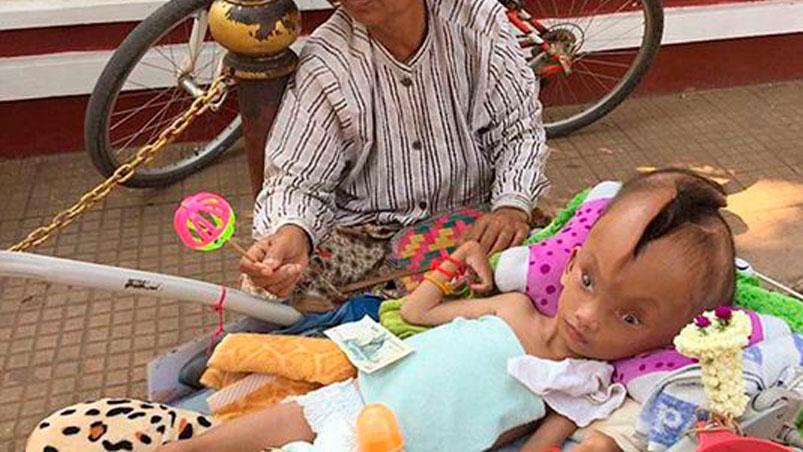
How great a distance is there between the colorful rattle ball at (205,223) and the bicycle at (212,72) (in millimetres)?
1856

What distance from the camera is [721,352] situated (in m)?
1.06

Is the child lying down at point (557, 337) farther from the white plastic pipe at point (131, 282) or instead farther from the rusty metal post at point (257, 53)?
the rusty metal post at point (257, 53)

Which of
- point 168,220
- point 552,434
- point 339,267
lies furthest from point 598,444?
point 168,220

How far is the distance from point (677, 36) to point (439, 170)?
2.52 metres

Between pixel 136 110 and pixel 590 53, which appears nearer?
pixel 136 110

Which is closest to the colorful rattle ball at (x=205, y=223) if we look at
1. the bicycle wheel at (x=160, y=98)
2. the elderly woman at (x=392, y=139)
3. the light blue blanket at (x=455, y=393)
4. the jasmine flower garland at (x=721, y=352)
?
the elderly woman at (x=392, y=139)

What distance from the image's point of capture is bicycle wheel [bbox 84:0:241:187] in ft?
10.0

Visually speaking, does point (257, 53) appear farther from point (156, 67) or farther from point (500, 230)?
point (156, 67)

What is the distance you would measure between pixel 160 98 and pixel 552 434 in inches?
103

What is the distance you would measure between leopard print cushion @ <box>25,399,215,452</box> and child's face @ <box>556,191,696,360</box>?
64cm

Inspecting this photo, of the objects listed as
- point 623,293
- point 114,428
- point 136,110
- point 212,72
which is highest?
point 623,293

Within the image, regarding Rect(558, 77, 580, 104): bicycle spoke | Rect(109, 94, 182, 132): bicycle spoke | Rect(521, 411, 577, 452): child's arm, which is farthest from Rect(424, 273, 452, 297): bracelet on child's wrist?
Rect(558, 77, 580, 104): bicycle spoke

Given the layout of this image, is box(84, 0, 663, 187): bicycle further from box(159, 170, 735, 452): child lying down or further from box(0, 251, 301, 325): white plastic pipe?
box(159, 170, 735, 452): child lying down

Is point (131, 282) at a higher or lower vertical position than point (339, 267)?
higher
